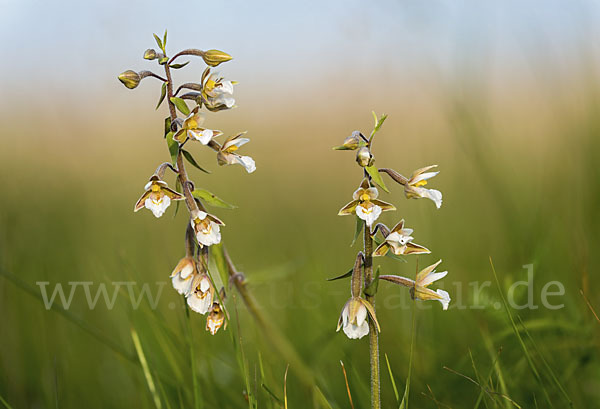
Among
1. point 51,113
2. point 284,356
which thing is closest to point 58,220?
point 51,113

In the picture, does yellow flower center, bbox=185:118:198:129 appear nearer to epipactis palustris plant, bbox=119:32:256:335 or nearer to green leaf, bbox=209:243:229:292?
epipactis palustris plant, bbox=119:32:256:335

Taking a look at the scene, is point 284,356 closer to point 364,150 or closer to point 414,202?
point 364,150

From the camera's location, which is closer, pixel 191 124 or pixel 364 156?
pixel 364 156

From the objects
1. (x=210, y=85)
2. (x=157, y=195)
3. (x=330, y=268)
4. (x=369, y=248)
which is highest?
(x=210, y=85)

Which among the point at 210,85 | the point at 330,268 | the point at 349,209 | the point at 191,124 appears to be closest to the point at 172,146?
the point at 191,124

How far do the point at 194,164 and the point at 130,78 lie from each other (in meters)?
0.26

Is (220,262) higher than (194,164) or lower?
lower

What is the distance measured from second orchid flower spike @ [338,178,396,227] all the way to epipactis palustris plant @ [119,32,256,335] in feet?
1.00

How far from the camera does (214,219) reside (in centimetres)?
138

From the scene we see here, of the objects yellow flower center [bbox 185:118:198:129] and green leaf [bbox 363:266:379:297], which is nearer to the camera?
green leaf [bbox 363:266:379:297]

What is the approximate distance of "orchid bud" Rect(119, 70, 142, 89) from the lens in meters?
1.36

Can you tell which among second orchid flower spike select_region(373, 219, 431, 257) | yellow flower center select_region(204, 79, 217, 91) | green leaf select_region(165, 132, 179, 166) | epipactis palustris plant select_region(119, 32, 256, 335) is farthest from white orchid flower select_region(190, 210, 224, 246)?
second orchid flower spike select_region(373, 219, 431, 257)

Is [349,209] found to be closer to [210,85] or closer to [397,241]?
[397,241]

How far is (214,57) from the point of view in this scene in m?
1.44
